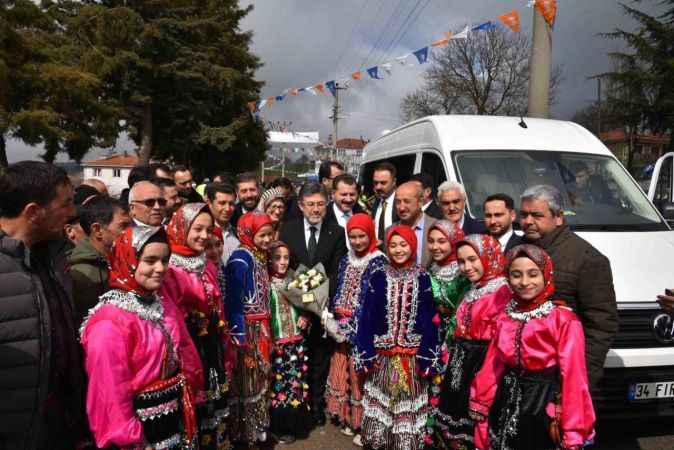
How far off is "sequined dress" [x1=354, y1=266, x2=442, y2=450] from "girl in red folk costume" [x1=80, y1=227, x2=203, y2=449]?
144cm

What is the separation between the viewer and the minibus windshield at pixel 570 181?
445 cm

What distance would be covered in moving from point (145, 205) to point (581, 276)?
3021 mm

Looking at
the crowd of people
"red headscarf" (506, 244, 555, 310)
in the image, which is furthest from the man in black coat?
"red headscarf" (506, 244, 555, 310)

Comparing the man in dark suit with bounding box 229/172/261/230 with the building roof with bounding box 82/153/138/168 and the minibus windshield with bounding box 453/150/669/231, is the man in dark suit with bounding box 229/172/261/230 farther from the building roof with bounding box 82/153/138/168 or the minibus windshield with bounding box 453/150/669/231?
the building roof with bounding box 82/153/138/168

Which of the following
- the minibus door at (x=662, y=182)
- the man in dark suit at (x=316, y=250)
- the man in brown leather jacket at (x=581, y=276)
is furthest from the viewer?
the minibus door at (x=662, y=182)

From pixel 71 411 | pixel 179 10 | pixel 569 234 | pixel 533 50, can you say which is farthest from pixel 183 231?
pixel 179 10

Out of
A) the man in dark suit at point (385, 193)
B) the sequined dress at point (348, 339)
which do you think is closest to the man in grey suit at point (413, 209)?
the sequined dress at point (348, 339)

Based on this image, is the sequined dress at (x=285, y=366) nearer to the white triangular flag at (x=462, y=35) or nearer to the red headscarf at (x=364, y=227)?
the red headscarf at (x=364, y=227)

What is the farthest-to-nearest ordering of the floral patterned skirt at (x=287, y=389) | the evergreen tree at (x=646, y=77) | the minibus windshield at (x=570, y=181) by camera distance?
the evergreen tree at (x=646, y=77), the minibus windshield at (x=570, y=181), the floral patterned skirt at (x=287, y=389)

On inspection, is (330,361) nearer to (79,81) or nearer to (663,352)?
(663,352)

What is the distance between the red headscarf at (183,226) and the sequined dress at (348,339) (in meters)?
1.36

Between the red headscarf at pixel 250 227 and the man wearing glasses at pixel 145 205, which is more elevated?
the man wearing glasses at pixel 145 205

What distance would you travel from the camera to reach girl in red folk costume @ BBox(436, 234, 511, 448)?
3016 millimetres

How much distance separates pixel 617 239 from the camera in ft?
13.1
